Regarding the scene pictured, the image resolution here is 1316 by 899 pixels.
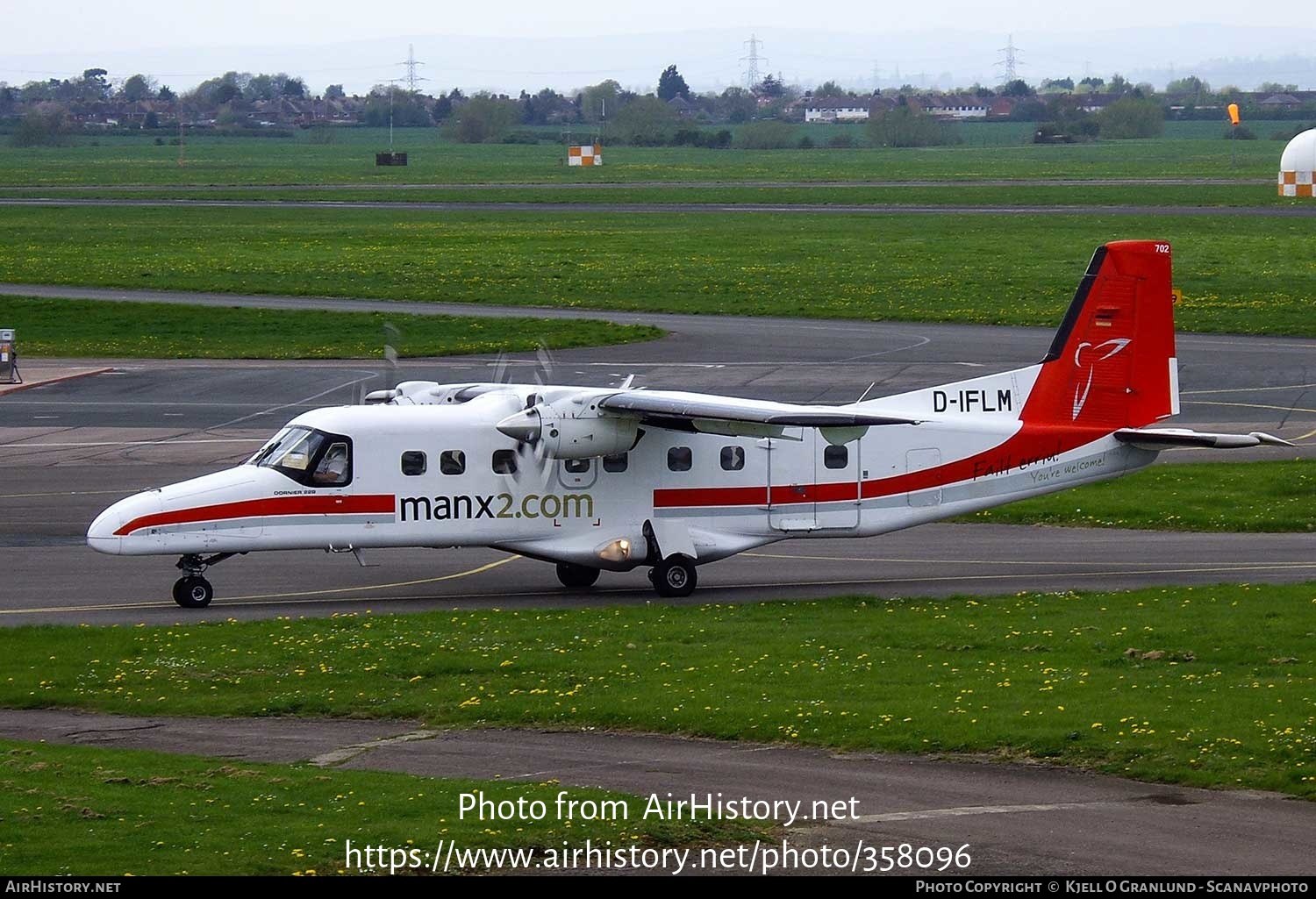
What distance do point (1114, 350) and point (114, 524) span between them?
16871mm

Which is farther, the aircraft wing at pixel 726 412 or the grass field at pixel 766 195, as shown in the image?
the grass field at pixel 766 195

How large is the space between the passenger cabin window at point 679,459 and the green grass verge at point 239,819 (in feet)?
37.8

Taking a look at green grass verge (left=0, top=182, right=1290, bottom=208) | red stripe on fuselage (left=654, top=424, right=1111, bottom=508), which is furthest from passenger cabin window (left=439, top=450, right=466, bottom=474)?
green grass verge (left=0, top=182, right=1290, bottom=208)

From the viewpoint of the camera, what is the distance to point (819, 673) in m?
20.5

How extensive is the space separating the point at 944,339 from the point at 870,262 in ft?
79.8

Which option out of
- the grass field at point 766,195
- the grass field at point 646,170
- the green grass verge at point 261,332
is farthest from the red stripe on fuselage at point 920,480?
the grass field at point 646,170

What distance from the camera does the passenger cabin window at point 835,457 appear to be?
27.5 metres

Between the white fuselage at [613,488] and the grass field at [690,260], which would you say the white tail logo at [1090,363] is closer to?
the white fuselage at [613,488]

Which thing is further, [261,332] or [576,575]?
[261,332]

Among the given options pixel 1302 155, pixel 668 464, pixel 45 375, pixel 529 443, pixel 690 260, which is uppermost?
pixel 1302 155

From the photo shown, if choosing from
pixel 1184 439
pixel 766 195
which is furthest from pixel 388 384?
pixel 766 195

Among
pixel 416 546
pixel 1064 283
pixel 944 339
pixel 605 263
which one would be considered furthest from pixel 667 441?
pixel 605 263

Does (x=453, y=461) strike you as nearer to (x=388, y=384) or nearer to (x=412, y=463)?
(x=412, y=463)

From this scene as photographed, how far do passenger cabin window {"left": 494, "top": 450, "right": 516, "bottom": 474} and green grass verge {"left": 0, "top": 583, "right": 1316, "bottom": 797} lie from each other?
242cm
